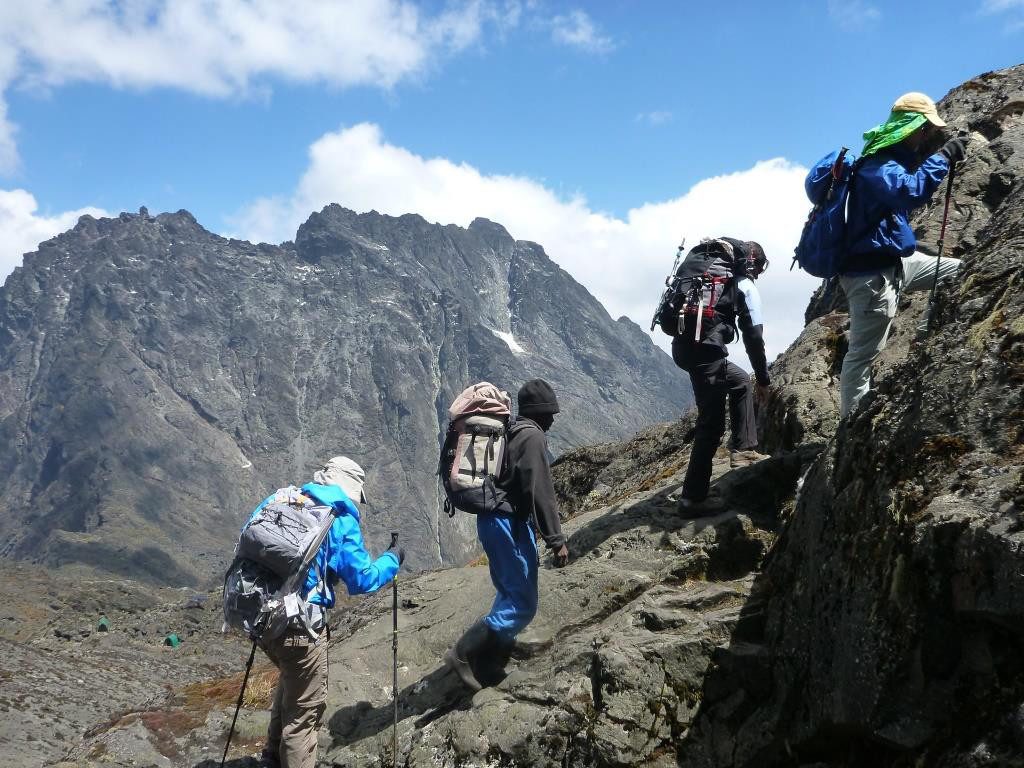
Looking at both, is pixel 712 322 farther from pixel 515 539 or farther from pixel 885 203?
pixel 515 539

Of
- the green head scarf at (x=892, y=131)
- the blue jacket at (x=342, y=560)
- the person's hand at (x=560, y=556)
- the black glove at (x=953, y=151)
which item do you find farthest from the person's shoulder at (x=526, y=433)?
the black glove at (x=953, y=151)

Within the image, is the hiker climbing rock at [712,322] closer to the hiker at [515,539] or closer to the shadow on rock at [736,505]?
the shadow on rock at [736,505]

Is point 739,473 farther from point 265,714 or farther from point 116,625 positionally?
point 116,625

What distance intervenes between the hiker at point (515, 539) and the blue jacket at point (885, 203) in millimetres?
4103

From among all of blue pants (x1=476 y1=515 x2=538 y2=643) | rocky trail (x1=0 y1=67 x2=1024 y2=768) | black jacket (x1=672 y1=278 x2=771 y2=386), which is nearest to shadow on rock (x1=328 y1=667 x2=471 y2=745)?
rocky trail (x1=0 y1=67 x2=1024 y2=768)

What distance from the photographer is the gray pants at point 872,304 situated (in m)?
8.88

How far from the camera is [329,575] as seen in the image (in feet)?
28.9

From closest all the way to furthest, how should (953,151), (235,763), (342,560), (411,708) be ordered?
(953,151), (342,560), (411,708), (235,763)

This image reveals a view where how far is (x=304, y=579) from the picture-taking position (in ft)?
27.4

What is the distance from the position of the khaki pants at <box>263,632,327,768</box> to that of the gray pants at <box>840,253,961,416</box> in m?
6.80

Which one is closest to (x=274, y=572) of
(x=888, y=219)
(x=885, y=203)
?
(x=885, y=203)

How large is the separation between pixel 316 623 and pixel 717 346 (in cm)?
626

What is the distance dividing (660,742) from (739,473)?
5198 millimetres

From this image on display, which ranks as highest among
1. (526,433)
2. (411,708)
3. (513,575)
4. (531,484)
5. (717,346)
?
(717,346)
